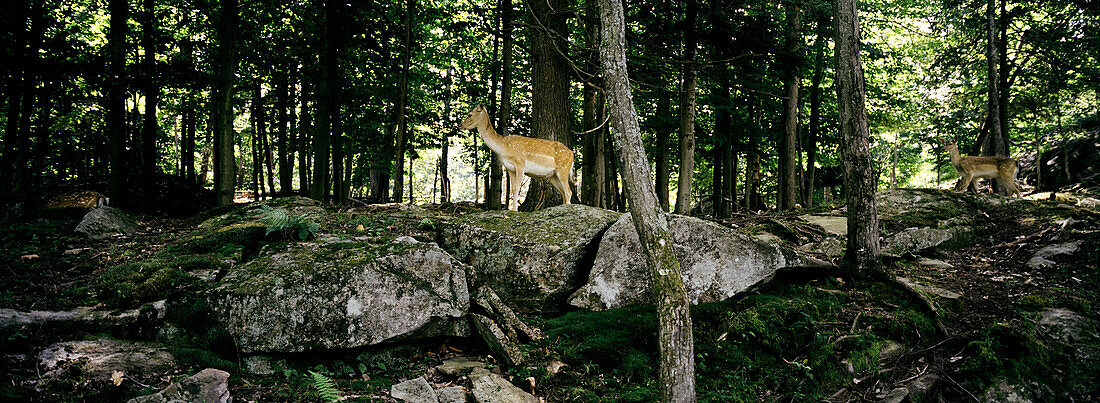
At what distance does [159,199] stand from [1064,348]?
59.3 feet

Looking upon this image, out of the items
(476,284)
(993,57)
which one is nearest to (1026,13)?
(993,57)

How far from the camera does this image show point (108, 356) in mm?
3760

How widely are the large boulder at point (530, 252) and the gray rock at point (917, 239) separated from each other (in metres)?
4.95

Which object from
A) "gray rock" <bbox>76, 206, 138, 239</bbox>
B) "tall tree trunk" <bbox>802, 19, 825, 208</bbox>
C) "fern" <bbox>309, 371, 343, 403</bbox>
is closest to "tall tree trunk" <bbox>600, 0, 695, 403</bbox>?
"fern" <bbox>309, 371, 343, 403</bbox>

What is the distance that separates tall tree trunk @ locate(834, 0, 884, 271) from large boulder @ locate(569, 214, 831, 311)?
2.54ft

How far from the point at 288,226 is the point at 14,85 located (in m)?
11.4

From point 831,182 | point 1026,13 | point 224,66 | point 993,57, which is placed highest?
point 1026,13

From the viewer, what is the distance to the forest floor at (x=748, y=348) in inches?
159

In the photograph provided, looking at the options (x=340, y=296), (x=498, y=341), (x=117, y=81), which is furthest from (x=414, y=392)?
(x=117, y=81)

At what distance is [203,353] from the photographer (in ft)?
13.5

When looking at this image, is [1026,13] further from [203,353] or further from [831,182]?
[203,353]

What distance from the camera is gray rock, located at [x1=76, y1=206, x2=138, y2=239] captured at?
309 inches

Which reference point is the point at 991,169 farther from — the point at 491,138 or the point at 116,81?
the point at 116,81

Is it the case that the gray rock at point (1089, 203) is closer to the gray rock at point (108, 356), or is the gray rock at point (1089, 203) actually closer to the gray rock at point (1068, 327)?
the gray rock at point (1068, 327)
